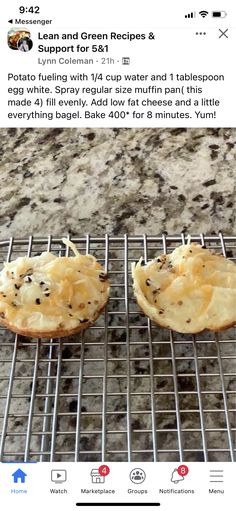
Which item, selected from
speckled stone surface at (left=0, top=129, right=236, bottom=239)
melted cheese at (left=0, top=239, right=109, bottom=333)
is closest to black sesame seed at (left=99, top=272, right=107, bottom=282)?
melted cheese at (left=0, top=239, right=109, bottom=333)
